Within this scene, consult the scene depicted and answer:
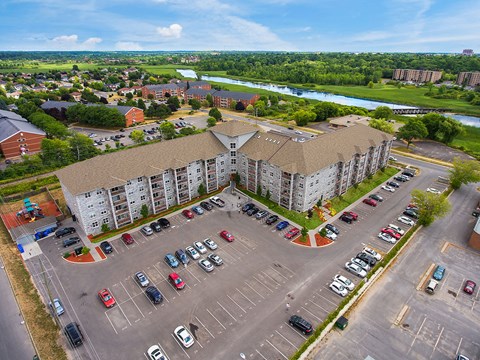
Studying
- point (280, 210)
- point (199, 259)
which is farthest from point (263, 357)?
point (280, 210)

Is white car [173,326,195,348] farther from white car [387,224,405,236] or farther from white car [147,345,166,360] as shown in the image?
white car [387,224,405,236]

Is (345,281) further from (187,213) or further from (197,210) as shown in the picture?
(187,213)

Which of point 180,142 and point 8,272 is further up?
point 180,142

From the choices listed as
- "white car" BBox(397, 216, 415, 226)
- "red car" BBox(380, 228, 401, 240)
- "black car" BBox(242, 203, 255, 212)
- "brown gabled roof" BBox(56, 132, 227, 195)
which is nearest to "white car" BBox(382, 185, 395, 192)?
"white car" BBox(397, 216, 415, 226)

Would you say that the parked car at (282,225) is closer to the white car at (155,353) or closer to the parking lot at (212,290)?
the parking lot at (212,290)

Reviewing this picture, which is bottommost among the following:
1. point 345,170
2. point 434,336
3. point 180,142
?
point 434,336

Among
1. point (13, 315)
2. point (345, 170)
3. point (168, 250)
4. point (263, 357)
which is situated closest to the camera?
point (263, 357)

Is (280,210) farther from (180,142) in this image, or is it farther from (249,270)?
(180,142)

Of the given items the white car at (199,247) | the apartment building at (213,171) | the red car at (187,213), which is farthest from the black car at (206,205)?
the white car at (199,247)
